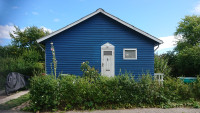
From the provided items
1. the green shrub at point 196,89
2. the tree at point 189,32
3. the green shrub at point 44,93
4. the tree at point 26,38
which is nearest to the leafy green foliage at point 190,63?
the tree at point 189,32

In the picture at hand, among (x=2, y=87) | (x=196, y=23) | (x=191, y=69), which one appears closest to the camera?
(x=2, y=87)

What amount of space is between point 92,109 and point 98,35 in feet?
20.0

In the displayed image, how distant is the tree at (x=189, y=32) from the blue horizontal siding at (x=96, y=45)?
14963 mm

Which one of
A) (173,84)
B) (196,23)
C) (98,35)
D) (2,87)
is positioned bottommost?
(2,87)

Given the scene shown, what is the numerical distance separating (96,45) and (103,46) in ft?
1.73

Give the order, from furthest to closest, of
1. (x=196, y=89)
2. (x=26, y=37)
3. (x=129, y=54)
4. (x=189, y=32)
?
(x=26, y=37) → (x=189, y=32) → (x=129, y=54) → (x=196, y=89)

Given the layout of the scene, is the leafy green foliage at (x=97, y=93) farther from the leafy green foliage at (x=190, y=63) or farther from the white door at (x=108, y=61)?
the leafy green foliage at (x=190, y=63)

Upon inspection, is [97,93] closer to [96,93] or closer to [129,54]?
[96,93]

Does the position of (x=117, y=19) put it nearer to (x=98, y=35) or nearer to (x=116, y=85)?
(x=98, y=35)

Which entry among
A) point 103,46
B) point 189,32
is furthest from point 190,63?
point 103,46

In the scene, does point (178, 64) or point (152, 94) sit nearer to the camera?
point (152, 94)

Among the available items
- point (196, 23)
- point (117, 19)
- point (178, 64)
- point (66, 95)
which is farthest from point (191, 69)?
point (66, 95)

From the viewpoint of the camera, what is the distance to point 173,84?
5.77m

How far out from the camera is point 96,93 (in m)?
5.24
